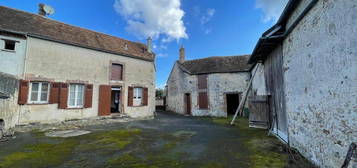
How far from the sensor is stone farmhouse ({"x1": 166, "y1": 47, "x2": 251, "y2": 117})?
14320 millimetres

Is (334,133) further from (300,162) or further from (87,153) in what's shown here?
(87,153)

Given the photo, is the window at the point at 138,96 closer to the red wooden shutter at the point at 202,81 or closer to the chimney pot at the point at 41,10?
the red wooden shutter at the point at 202,81

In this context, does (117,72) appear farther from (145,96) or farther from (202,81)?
(202,81)

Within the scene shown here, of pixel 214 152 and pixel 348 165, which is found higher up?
pixel 348 165

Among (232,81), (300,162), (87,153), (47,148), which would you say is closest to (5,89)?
(47,148)

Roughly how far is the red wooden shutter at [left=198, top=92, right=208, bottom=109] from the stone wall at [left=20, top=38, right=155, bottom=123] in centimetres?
590

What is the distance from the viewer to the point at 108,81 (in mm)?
10320

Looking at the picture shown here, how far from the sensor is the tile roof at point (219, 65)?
1455 centimetres

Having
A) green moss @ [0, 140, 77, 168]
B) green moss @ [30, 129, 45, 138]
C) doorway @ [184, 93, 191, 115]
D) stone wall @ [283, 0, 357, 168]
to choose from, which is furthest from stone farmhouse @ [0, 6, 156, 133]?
stone wall @ [283, 0, 357, 168]

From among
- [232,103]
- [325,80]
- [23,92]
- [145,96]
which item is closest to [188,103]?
[232,103]

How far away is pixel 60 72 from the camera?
860 cm

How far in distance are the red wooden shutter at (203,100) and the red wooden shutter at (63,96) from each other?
10840mm

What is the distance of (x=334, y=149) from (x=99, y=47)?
37.6 feet

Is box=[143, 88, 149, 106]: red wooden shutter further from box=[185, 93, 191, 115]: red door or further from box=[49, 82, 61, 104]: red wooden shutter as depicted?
box=[185, 93, 191, 115]: red door
